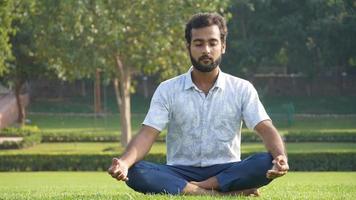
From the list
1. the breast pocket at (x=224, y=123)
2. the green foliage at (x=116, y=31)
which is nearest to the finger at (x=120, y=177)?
the breast pocket at (x=224, y=123)

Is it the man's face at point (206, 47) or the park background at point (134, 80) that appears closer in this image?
the man's face at point (206, 47)

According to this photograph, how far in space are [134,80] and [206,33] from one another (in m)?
30.8

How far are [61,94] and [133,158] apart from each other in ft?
139

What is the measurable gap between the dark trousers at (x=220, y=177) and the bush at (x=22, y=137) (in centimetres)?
2070

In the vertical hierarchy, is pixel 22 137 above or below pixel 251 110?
below

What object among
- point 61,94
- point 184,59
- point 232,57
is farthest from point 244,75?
point 184,59

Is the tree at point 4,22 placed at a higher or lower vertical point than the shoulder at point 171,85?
higher

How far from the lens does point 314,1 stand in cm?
3862

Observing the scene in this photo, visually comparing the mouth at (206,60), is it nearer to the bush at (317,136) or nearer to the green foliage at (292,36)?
the bush at (317,136)

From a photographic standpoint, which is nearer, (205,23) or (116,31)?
(205,23)

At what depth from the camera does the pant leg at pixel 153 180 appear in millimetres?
6215

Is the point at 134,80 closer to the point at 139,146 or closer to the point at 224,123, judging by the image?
the point at 224,123

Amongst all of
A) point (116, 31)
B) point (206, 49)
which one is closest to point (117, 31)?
point (116, 31)

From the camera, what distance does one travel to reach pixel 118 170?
230 inches
